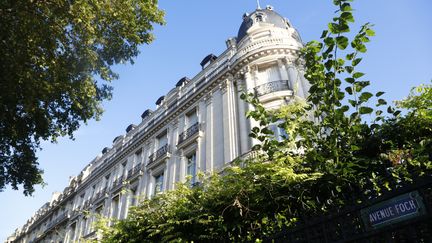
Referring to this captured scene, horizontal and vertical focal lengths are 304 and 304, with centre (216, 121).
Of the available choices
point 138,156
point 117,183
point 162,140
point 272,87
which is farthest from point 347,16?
point 117,183

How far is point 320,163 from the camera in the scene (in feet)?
14.0

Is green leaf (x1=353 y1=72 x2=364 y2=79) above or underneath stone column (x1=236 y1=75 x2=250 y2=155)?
underneath

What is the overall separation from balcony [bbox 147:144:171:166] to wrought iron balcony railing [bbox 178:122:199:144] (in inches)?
45.7

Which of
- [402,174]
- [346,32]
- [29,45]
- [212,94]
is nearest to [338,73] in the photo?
[346,32]

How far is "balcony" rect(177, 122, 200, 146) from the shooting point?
16875mm

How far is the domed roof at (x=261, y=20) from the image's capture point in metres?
19.7

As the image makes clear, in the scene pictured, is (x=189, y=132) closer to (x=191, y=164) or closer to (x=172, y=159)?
(x=172, y=159)

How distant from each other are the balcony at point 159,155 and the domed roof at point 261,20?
27.1 feet

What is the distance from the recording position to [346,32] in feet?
11.7

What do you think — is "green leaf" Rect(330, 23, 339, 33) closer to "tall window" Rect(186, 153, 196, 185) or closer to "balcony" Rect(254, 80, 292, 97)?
"balcony" Rect(254, 80, 292, 97)

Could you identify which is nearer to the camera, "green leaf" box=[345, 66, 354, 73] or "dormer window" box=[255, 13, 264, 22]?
"green leaf" box=[345, 66, 354, 73]

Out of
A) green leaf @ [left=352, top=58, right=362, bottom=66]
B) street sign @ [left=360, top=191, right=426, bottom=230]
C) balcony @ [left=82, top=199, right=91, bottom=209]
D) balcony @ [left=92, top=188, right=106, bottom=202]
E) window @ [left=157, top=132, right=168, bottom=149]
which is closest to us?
street sign @ [left=360, top=191, right=426, bottom=230]

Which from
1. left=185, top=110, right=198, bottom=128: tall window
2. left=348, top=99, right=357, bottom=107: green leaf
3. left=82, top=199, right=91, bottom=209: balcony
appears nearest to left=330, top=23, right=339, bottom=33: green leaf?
left=348, top=99, right=357, bottom=107: green leaf

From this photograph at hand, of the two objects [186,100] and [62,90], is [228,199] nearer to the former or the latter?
[62,90]
